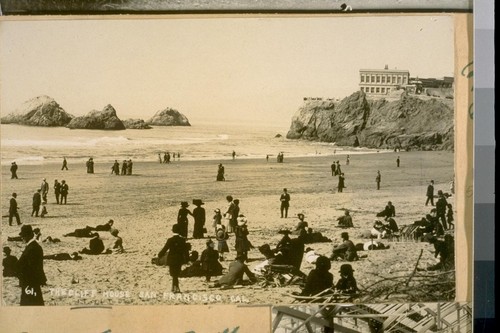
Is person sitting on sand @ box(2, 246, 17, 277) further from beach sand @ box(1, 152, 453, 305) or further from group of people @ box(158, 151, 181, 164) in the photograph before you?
group of people @ box(158, 151, 181, 164)

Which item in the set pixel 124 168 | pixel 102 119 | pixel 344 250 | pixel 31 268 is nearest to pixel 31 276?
pixel 31 268

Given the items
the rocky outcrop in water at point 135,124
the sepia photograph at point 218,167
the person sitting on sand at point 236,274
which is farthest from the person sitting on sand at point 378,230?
the rocky outcrop in water at point 135,124

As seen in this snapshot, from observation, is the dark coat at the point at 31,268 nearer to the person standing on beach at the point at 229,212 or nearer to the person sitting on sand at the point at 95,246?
the person sitting on sand at the point at 95,246

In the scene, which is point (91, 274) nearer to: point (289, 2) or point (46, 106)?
point (46, 106)

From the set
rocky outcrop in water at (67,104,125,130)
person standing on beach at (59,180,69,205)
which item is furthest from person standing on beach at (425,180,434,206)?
person standing on beach at (59,180,69,205)

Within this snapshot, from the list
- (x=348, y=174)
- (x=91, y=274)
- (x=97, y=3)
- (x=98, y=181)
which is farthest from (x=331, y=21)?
(x=91, y=274)

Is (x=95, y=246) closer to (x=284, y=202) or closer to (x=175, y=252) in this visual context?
(x=175, y=252)
